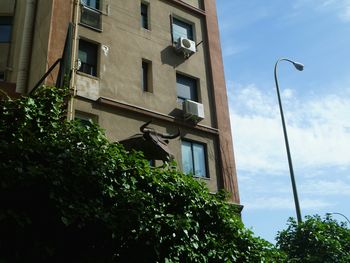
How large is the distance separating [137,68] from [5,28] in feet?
20.9

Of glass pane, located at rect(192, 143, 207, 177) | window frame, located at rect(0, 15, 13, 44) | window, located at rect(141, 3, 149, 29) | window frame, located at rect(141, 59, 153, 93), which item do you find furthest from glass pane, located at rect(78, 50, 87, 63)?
glass pane, located at rect(192, 143, 207, 177)

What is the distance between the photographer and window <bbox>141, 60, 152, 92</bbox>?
18.1 meters

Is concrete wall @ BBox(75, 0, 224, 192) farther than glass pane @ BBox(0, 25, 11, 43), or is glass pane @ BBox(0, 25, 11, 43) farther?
glass pane @ BBox(0, 25, 11, 43)

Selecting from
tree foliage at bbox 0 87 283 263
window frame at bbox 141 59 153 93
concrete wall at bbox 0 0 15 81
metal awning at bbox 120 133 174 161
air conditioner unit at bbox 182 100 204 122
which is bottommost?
tree foliage at bbox 0 87 283 263

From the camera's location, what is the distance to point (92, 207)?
7.75 m

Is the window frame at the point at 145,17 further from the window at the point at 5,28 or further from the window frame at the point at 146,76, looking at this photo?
the window at the point at 5,28

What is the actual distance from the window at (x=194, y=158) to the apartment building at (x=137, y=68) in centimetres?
4

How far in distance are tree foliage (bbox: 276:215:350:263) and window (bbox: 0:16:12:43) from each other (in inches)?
525

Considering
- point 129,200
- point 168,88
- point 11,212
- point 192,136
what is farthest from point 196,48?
point 11,212

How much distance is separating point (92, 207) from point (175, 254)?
1794 millimetres

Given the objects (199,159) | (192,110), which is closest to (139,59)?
(192,110)

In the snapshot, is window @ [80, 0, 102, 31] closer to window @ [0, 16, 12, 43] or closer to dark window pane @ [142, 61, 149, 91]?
dark window pane @ [142, 61, 149, 91]

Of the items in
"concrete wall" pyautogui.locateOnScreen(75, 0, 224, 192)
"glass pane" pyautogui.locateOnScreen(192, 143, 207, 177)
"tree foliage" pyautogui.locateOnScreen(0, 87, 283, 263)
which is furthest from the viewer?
"glass pane" pyautogui.locateOnScreen(192, 143, 207, 177)

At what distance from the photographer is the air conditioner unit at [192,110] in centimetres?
1817
